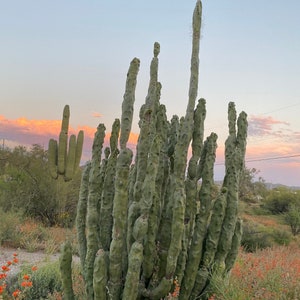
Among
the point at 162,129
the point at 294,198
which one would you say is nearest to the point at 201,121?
the point at 162,129

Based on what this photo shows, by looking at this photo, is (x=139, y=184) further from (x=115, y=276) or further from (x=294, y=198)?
(x=294, y=198)

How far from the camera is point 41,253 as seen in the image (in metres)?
11.9

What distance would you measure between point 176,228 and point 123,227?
0.54 metres

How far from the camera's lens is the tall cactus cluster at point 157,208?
Answer: 4562 mm

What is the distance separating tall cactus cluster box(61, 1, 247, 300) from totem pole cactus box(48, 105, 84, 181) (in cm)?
1226

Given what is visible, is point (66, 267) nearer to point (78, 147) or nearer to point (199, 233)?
point (199, 233)

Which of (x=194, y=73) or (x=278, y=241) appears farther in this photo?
(x=278, y=241)

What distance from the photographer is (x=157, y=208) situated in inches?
186

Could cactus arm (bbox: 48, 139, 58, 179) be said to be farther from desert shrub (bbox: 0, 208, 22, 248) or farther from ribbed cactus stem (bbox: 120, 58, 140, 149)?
ribbed cactus stem (bbox: 120, 58, 140, 149)

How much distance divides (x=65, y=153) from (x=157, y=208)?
13348mm

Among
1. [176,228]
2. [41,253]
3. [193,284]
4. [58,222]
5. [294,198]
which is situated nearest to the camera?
[176,228]

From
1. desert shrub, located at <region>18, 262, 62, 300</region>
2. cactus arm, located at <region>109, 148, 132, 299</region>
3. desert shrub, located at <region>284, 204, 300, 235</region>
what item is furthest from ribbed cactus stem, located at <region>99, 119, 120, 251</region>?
desert shrub, located at <region>284, 204, 300, 235</region>

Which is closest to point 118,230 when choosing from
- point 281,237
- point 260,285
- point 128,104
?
point 128,104

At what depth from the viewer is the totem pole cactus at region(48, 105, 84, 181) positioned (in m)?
17.3
